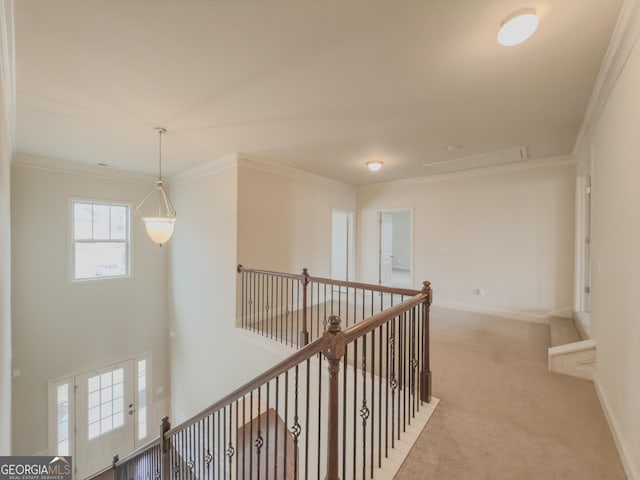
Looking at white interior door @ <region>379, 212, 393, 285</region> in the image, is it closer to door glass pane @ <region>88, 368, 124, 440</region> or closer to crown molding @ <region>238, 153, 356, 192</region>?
crown molding @ <region>238, 153, 356, 192</region>

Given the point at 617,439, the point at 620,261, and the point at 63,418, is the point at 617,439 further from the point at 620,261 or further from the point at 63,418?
the point at 63,418

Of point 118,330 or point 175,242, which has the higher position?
point 175,242

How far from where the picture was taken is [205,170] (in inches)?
190

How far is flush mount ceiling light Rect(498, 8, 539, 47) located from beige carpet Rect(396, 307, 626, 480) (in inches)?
101

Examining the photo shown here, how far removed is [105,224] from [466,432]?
20.5ft

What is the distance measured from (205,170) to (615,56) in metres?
4.97

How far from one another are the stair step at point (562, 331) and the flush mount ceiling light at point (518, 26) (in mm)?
3168

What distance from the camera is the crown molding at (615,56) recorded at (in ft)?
5.02

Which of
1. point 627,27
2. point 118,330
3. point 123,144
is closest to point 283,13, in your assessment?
point 627,27

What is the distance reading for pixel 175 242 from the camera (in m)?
5.60

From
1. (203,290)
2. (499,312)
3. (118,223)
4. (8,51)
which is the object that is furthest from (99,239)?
(499,312)

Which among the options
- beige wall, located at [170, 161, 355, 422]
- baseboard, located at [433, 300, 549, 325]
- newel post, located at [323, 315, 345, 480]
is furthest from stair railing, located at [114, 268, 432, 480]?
baseboard, located at [433, 300, 549, 325]

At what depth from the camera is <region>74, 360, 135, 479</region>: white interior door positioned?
489 centimetres

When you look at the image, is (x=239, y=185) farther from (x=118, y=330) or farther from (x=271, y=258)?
(x=118, y=330)
